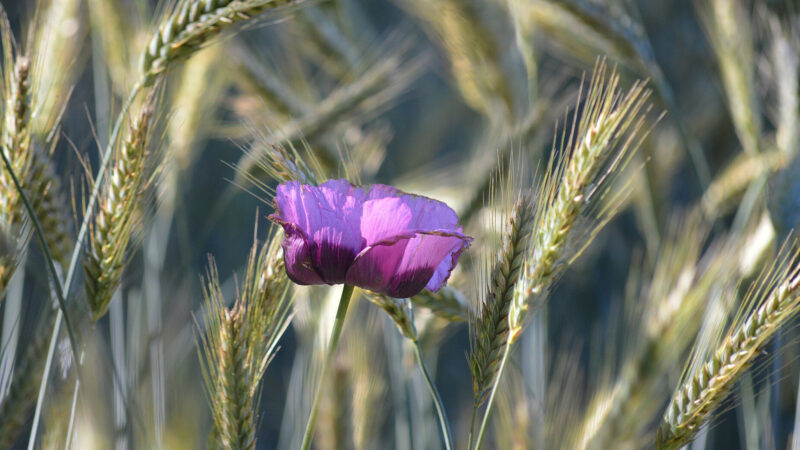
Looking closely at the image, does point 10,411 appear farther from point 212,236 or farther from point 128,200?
point 212,236

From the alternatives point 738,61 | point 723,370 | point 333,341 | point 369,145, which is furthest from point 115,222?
point 738,61

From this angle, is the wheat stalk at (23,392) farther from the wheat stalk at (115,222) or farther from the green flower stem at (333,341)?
the green flower stem at (333,341)

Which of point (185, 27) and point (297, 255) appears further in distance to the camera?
point (185, 27)

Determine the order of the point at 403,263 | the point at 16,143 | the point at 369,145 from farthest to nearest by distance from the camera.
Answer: the point at 369,145 < the point at 16,143 < the point at 403,263

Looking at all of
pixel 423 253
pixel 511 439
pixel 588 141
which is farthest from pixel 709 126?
pixel 423 253

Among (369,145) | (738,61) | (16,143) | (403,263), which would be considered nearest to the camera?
(403,263)

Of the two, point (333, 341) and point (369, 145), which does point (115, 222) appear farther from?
point (369, 145)
